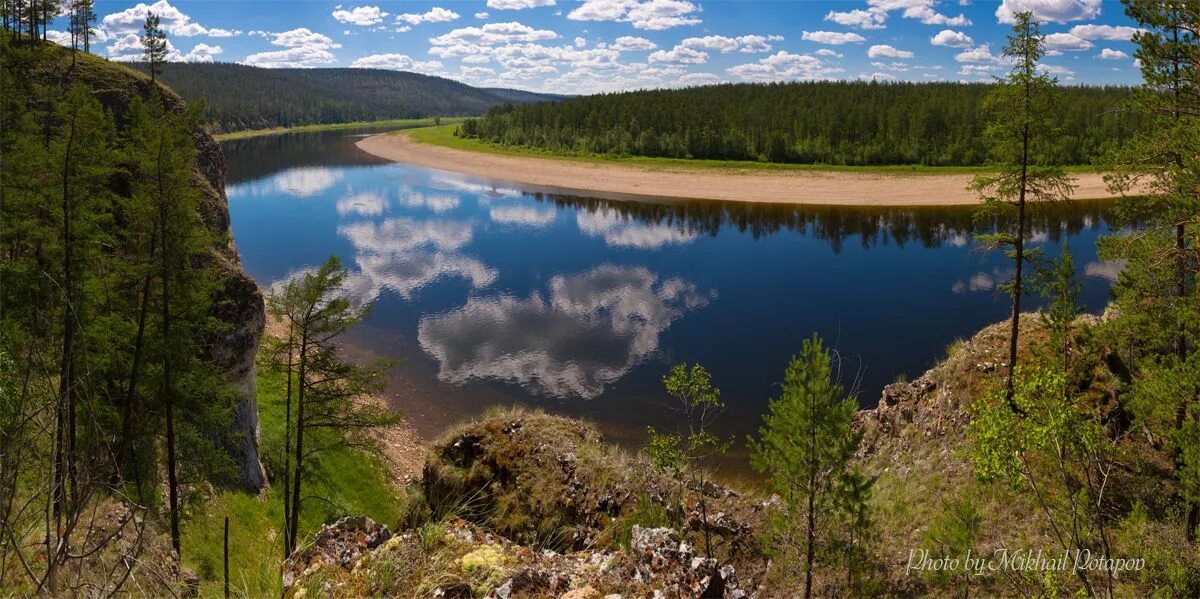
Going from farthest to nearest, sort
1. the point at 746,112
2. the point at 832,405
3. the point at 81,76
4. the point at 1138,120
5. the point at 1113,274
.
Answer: the point at 746,112
the point at 1138,120
the point at 1113,274
the point at 81,76
the point at 832,405

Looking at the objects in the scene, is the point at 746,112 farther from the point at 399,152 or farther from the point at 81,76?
the point at 81,76

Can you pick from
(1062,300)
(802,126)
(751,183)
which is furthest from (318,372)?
(802,126)

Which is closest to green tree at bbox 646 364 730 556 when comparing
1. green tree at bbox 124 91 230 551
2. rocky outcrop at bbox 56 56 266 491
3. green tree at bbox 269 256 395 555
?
green tree at bbox 269 256 395 555

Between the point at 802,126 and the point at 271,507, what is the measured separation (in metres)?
105

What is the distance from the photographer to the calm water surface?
30.4 metres

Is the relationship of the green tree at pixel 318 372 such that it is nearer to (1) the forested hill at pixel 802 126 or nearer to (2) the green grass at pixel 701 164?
(2) the green grass at pixel 701 164

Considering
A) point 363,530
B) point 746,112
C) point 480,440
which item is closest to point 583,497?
point 480,440

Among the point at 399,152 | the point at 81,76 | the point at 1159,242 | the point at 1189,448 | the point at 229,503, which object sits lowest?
the point at 229,503

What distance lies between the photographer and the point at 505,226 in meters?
64.3

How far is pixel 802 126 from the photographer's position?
4377 inches

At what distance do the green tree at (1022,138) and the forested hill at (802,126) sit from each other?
81.8 m

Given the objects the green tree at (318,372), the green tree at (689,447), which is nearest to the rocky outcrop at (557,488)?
the green tree at (689,447)

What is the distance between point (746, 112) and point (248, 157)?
9082 centimetres

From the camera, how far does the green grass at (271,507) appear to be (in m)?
17.5
